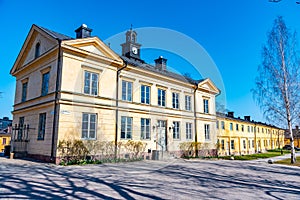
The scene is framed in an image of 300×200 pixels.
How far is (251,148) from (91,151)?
1475 inches

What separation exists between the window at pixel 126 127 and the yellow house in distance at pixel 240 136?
13379 mm

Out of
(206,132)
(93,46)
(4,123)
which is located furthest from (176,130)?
(4,123)

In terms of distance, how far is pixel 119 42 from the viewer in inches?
918

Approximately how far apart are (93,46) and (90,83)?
2686 millimetres

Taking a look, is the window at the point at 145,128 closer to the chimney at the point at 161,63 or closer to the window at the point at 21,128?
the chimney at the point at 161,63

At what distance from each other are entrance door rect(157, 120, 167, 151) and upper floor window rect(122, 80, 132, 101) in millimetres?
3840

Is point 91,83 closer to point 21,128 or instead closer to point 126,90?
point 126,90

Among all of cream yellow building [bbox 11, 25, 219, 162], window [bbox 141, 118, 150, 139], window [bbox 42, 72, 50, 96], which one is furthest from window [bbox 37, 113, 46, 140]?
window [bbox 141, 118, 150, 139]

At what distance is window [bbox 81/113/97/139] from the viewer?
13953 millimetres

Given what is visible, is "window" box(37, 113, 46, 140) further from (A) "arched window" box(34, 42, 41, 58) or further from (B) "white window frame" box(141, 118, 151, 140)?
(B) "white window frame" box(141, 118, 151, 140)

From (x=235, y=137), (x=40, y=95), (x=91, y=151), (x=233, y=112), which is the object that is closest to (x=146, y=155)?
(x=91, y=151)

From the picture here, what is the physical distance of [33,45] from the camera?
56.2ft

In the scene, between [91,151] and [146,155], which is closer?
[91,151]

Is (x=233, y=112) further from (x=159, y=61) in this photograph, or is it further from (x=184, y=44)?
(x=184, y=44)
